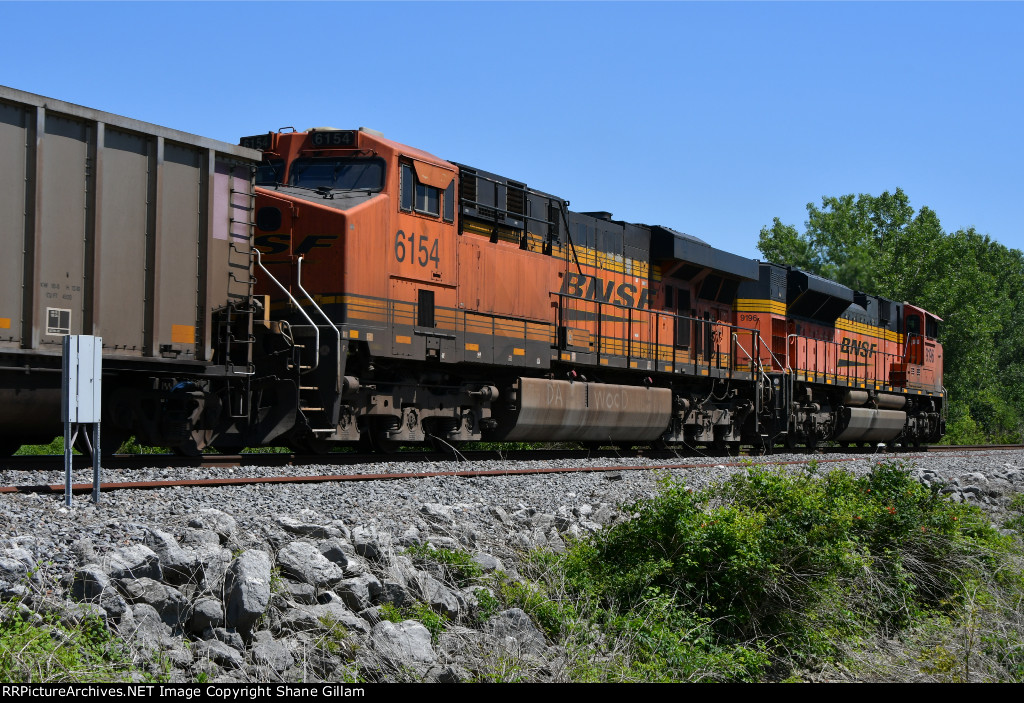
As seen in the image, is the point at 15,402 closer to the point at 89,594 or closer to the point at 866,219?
the point at 89,594

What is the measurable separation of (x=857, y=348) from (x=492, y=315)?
1478 cm

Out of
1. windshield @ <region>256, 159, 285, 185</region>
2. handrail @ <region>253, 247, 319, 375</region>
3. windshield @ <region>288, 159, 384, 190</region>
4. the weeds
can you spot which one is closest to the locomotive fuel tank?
handrail @ <region>253, 247, 319, 375</region>

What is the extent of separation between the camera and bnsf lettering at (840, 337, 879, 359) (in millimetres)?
24344

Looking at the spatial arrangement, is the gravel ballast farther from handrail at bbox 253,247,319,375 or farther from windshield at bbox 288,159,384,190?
windshield at bbox 288,159,384,190

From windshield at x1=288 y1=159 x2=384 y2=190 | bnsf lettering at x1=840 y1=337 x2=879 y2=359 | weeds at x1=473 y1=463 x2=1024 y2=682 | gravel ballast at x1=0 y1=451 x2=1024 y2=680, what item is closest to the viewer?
gravel ballast at x1=0 y1=451 x2=1024 y2=680

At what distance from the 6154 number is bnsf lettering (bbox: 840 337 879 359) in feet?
48.5

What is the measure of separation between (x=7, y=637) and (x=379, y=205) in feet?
25.9

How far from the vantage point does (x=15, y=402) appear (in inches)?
336

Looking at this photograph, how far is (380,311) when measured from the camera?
38.3ft

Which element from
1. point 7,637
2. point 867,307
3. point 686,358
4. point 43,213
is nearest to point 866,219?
point 867,307

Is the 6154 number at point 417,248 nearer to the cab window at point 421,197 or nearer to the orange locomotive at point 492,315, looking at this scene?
the orange locomotive at point 492,315

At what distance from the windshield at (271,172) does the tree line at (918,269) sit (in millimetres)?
39008

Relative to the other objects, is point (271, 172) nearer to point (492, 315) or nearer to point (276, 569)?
point (492, 315)

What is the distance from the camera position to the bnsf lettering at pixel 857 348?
24.3 meters
